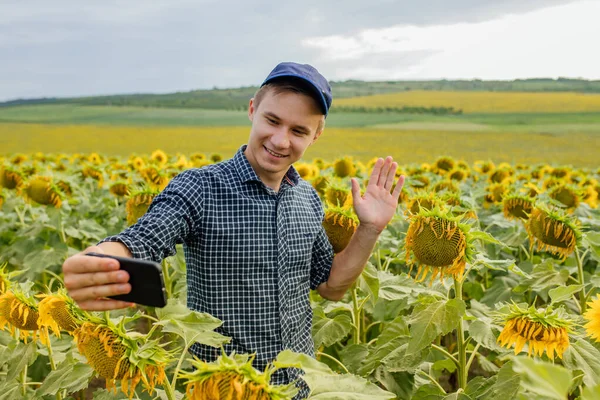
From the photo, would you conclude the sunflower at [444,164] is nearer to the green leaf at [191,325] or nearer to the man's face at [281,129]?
the man's face at [281,129]

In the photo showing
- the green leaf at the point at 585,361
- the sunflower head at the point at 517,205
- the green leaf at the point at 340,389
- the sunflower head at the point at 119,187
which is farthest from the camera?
the sunflower head at the point at 119,187

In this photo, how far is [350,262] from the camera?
A: 2258 mm

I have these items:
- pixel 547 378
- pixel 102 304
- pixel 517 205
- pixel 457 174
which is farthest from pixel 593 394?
pixel 457 174

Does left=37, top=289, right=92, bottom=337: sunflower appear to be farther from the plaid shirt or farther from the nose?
the nose

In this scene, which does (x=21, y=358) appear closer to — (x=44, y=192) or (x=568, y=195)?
(x=44, y=192)

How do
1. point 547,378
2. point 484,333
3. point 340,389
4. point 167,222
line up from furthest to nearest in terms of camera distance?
point 484,333
point 167,222
point 340,389
point 547,378

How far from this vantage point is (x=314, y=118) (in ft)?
6.96

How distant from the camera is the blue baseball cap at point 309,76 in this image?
6.70 feet

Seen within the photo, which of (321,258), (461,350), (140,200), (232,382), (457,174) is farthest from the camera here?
(457,174)

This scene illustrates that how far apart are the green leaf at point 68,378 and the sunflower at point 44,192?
97.5 inches

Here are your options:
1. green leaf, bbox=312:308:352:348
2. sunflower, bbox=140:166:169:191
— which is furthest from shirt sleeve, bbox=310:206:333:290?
sunflower, bbox=140:166:169:191

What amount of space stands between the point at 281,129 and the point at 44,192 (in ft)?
9.52

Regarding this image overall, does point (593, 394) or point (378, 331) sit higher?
point (593, 394)

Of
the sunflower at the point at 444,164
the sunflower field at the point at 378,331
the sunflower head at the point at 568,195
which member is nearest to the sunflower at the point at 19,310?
the sunflower field at the point at 378,331
